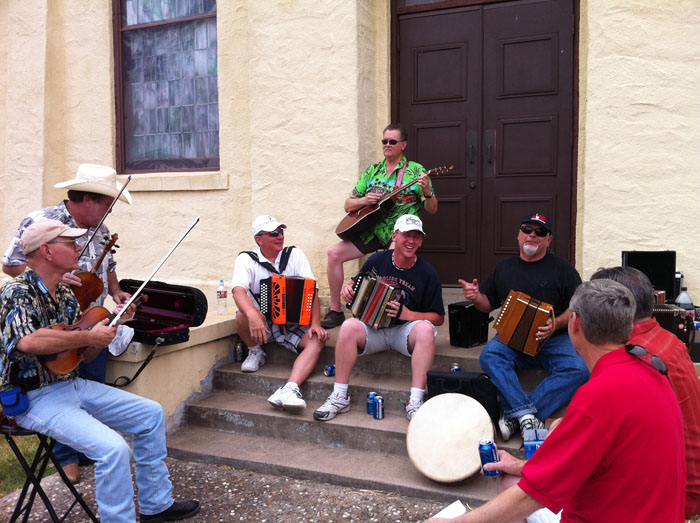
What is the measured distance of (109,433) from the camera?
3.39 metres

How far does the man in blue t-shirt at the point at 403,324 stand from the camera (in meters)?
4.69

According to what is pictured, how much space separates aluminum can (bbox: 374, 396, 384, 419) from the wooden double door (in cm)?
224

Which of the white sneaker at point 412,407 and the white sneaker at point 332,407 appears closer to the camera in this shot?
the white sneaker at point 412,407

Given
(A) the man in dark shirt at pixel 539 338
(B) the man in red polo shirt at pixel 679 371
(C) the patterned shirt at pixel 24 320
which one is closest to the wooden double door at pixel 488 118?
(A) the man in dark shirt at pixel 539 338

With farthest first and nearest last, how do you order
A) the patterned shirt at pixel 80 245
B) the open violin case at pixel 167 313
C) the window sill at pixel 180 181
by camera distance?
the window sill at pixel 180 181, the open violin case at pixel 167 313, the patterned shirt at pixel 80 245

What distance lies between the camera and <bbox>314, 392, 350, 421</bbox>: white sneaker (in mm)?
4691

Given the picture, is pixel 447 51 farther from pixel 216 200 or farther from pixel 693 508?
pixel 693 508

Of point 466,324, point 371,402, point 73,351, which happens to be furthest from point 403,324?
point 73,351

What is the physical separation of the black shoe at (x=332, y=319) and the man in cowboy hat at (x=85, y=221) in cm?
180

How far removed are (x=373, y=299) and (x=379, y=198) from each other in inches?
44.8

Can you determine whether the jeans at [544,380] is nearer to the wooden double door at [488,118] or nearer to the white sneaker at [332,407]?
the white sneaker at [332,407]

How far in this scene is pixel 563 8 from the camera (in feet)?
19.9

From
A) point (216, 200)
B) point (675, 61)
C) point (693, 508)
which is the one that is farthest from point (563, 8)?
point (693, 508)

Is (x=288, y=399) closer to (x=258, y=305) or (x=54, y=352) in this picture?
(x=258, y=305)
